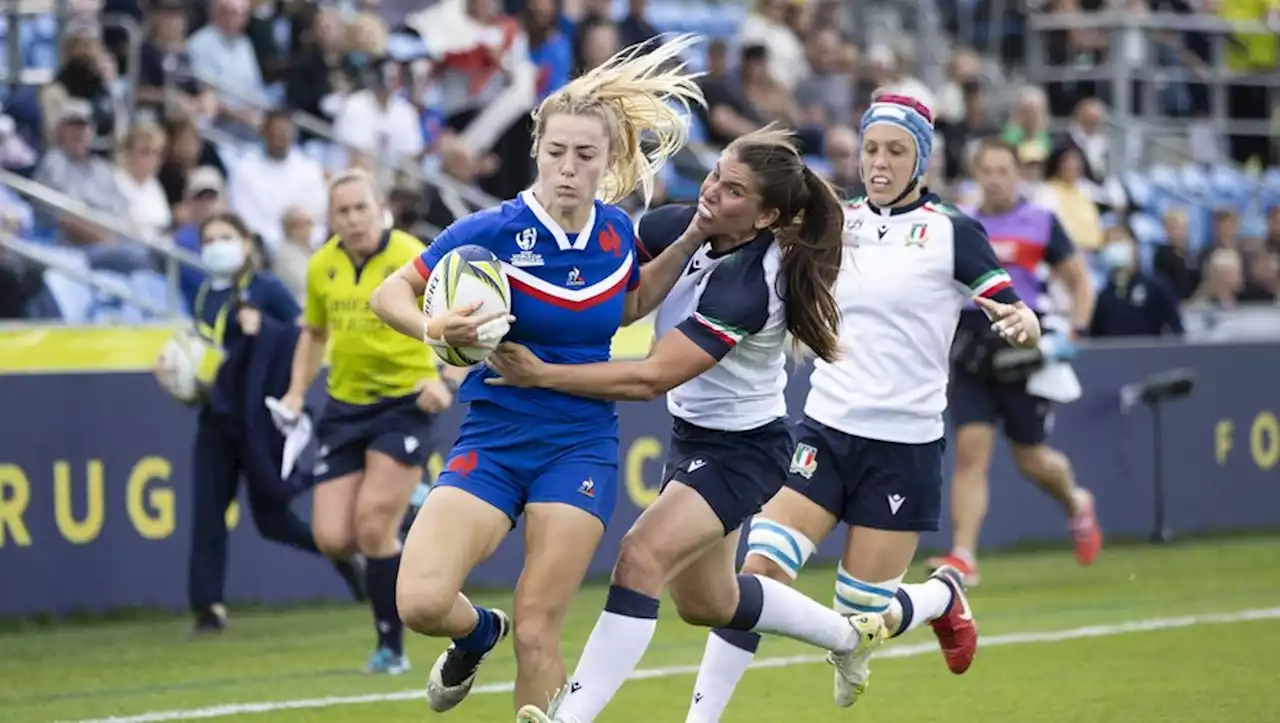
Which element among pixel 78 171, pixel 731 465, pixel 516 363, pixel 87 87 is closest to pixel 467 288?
pixel 516 363

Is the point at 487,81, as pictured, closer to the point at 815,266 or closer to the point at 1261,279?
the point at 1261,279

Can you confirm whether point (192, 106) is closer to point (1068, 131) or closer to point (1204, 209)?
point (1068, 131)

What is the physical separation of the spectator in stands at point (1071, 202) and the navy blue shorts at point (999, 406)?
564 cm

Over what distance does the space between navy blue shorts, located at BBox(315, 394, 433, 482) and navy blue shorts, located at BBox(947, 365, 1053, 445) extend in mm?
3686

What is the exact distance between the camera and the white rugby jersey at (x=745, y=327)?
675 centimetres

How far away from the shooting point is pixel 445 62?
55.7 ft

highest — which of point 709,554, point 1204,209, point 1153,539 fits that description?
point 709,554

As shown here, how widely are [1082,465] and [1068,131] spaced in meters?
6.59

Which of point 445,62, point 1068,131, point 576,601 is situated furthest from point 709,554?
point 1068,131

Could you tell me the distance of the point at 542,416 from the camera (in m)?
6.53

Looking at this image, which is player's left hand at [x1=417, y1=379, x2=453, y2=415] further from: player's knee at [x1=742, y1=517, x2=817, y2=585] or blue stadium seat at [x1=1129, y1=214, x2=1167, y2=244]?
blue stadium seat at [x1=1129, y1=214, x2=1167, y2=244]

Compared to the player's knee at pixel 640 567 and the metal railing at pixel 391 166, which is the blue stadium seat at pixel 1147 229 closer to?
the metal railing at pixel 391 166

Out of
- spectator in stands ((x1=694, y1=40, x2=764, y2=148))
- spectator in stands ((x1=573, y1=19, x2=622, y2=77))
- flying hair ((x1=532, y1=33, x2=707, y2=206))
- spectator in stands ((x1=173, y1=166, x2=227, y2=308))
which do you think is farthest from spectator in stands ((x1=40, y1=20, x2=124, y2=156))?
flying hair ((x1=532, y1=33, x2=707, y2=206))

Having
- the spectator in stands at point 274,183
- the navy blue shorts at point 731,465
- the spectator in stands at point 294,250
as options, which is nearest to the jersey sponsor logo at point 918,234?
the navy blue shorts at point 731,465
